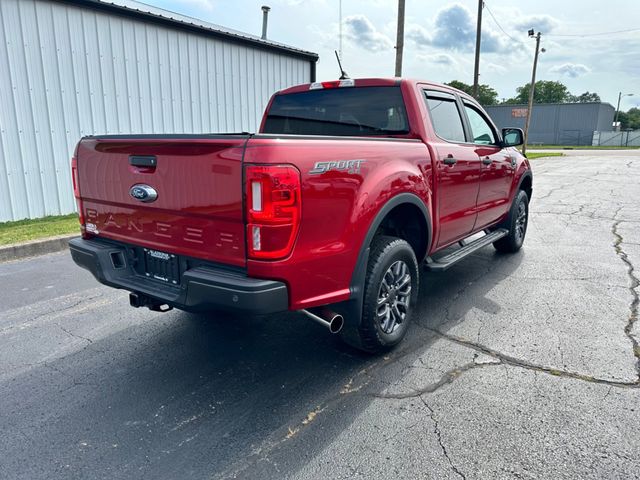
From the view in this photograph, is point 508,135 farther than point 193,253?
Yes

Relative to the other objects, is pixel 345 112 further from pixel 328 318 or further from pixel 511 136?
pixel 511 136

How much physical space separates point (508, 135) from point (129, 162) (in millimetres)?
4264

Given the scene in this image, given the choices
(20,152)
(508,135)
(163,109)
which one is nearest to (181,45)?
(163,109)

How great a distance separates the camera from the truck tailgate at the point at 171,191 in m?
2.50

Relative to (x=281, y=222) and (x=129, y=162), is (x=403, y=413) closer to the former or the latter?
(x=281, y=222)

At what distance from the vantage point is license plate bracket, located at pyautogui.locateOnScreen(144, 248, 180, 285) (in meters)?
2.89

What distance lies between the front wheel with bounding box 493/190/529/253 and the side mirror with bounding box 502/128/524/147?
2.71 ft

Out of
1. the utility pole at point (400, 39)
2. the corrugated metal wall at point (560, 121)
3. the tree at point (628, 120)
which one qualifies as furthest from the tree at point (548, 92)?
the utility pole at point (400, 39)

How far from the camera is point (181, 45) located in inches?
396

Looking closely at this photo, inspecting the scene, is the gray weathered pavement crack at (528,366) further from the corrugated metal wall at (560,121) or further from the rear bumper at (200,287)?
the corrugated metal wall at (560,121)

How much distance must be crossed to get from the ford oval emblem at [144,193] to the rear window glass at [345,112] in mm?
1826

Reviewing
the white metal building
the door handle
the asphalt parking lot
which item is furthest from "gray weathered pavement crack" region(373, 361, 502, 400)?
the white metal building

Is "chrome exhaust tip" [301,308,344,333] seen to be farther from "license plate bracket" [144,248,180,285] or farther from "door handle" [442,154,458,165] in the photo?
"door handle" [442,154,458,165]

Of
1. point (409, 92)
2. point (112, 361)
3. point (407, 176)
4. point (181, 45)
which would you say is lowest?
point (112, 361)
